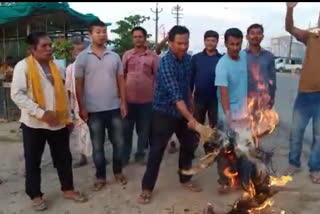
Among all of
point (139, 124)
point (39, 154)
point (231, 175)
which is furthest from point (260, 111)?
point (39, 154)

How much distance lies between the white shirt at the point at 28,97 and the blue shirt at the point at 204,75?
6.39 feet

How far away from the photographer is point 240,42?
432cm

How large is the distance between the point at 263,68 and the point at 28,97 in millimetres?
2651

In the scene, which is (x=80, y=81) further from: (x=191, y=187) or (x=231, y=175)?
(x=231, y=175)

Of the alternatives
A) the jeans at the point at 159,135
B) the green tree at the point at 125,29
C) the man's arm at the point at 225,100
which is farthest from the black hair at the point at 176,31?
the green tree at the point at 125,29

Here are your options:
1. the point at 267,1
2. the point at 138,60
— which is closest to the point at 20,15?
the point at 138,60

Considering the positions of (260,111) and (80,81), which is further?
(80,81)

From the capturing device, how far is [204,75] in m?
5.32

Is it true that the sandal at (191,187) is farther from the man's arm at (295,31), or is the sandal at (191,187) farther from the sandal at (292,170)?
the man's arm at (295,31)

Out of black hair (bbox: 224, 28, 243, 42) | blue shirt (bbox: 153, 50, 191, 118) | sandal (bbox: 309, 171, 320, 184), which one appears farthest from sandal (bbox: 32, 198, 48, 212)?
sandal (bbox: 309, 171, 320, 184)

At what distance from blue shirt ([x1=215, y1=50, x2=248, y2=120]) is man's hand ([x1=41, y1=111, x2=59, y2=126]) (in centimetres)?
171

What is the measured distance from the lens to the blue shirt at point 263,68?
15.6 ft

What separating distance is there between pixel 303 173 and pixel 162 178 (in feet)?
5.93

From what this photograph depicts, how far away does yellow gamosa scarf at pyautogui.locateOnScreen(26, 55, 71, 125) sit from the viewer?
4066mm
